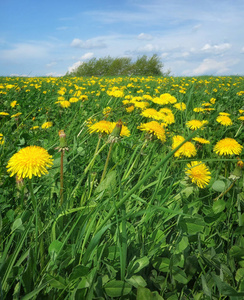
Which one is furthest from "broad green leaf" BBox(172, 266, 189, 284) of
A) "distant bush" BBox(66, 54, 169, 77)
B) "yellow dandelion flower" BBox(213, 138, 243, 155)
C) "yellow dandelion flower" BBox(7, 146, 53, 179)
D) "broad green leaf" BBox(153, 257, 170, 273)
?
"distant bush" BBox(66, 54, 169, 77)

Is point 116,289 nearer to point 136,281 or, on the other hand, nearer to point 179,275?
point 136,281

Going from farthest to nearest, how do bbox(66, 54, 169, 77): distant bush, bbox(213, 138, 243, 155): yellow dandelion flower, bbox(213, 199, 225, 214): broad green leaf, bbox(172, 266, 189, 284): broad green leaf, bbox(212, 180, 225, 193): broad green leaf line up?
bbox(66, 54, 169, 77): distant bush < bbox(213, 138, 243, 155): yellow dandelion flower < bbox(212, 180, 225, 193): broad green leaf < bbox(213, 199, 225, 214): broad green leaf < bbox(172, 266, 189, 284): broad green leaf

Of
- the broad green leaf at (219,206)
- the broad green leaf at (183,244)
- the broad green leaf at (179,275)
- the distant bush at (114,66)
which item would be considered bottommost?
the broad green leaf at (179,275)

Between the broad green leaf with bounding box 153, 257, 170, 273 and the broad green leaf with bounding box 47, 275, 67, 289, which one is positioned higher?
the broad green leaf with bounding box 47, 275, 67, 289

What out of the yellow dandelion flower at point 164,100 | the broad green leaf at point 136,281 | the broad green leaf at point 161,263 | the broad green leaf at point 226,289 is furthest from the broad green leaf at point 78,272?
the yellow dandelion flower at point 164,100

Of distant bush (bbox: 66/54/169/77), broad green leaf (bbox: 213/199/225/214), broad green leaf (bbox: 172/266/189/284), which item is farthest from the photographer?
distant bush (bbox: 66/54/169/77)

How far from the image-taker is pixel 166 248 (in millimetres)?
889

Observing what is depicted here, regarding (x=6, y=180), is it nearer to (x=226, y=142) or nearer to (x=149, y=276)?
(x=149, y=276)

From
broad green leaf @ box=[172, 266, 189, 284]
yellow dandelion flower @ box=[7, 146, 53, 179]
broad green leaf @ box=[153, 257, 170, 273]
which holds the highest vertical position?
yellow dandelion flower @ box=[7, 146, 53, 179]

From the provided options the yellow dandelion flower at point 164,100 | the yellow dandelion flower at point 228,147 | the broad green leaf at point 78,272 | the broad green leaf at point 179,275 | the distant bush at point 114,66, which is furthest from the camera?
the distant bush at point 114,66

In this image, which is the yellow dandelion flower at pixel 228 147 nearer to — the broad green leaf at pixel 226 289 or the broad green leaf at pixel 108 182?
the broad green leaf at pixel 108 182

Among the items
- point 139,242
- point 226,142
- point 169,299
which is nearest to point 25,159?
point 139,242

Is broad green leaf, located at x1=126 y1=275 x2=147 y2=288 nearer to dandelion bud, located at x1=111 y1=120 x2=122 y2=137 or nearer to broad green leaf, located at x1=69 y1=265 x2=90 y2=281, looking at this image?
broad green leaf, located at x1=69 y1=265 x2=90 y2=281

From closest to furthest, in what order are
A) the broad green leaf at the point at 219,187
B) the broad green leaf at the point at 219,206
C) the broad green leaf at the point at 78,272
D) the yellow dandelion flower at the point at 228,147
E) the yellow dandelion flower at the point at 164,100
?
the broad green leaf at the point at 78,272 < the broad green leaf at the point at 219,206 < the broad green leaf at the point at 219,187 < the yellow dandelion flower at the point at 228,147 < the yellow dandelion flower at the point at 164,100
